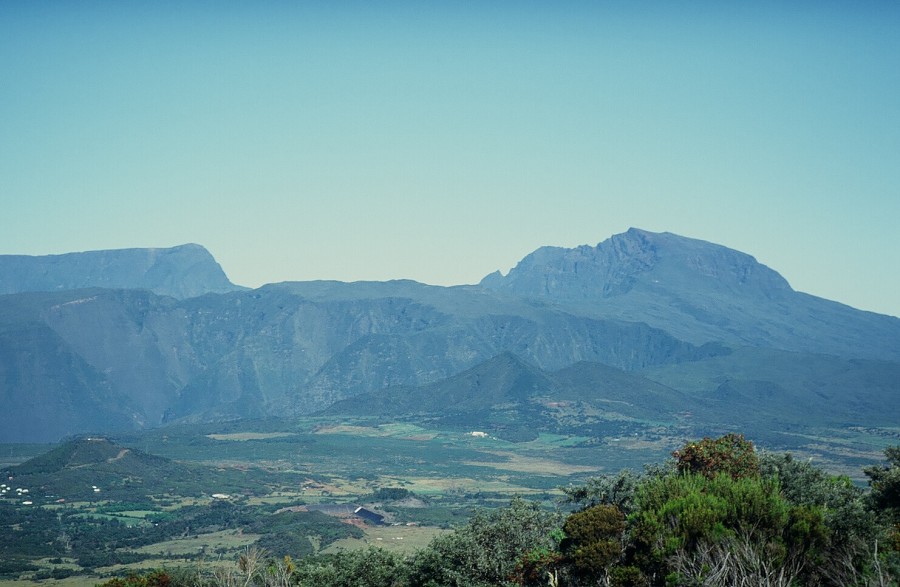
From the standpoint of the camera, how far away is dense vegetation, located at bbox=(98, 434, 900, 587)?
35.0 m

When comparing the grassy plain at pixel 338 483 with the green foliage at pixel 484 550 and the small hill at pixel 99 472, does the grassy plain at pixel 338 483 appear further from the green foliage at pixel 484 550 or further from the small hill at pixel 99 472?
the green foliage at pixel 484 550

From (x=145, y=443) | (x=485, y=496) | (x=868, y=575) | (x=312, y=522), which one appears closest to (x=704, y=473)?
(x=868, y=575)

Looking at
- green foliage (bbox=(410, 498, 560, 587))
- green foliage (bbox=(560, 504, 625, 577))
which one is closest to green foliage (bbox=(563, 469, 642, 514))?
green foliage (bbox=(410, 498, 560, 587))

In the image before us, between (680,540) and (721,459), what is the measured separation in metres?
13.6

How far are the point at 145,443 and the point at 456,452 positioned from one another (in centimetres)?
6714

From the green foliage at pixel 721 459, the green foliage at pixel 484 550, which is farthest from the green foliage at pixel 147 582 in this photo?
the green foliage at pixel 721 459

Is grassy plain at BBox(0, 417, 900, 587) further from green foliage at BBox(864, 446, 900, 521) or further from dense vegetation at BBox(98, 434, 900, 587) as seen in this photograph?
green foliage at BBox(864, 446, 900, 521)

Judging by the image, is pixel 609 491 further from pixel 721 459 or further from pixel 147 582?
pixel 147 582

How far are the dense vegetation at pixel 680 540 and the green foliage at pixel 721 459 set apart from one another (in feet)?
0.23

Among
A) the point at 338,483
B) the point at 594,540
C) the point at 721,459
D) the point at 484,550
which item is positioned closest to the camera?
the point at 594,540

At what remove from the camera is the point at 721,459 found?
160 ft

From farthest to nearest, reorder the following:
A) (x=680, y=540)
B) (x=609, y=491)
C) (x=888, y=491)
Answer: (x=888, y=491), (x=609, y=491), (x=680, y=540)

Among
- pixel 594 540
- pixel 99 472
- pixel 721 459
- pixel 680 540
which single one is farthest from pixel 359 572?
pixel 99 472

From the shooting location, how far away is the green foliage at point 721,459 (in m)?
47.9
